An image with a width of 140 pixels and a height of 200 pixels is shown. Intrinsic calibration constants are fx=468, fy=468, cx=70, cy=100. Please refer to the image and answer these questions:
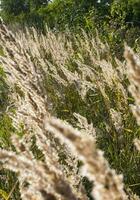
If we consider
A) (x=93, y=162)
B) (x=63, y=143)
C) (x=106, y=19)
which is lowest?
(x=93, y=162)

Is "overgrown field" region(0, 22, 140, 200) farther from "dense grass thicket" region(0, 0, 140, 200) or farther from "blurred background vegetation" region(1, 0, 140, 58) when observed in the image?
"blurred background vegetation" region(1, 0, 140, 58)

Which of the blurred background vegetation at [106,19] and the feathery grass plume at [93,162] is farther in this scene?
the blurred background vegetation at [106,19]

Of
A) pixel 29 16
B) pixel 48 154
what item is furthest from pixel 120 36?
pixel 29 16

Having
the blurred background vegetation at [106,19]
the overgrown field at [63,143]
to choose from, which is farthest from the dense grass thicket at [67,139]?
the blurred background vegetation at [106,19]

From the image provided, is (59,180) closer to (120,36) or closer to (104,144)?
(104,144)

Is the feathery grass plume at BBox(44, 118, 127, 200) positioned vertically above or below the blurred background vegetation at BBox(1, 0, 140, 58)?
below

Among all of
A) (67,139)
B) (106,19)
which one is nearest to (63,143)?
(67,139)

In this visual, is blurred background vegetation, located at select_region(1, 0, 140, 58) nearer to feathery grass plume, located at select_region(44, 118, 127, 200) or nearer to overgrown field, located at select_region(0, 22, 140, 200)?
overgrown field, located at select_region(0, 22, 140, 200)

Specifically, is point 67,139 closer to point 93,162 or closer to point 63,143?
point 93,162

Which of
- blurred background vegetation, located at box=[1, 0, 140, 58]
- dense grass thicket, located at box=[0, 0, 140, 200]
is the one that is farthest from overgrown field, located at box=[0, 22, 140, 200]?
blurred background vegetation, located at box=[1, 0, 140, 58]

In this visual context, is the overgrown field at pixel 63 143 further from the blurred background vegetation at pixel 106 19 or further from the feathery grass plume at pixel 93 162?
the blurred background vegetation at pixel 106 19

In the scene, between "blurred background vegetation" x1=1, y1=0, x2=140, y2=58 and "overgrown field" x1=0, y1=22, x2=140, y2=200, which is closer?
"overgrown field" x1=0, y1=22, x2=140, y2=200

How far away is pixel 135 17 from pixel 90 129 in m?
11.7

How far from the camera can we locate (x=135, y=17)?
1388 centimetres
